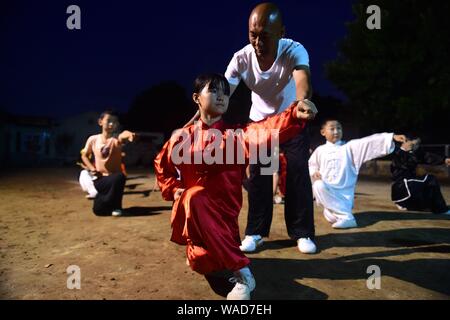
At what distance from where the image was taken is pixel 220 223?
84.7 inches

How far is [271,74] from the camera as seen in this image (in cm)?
295

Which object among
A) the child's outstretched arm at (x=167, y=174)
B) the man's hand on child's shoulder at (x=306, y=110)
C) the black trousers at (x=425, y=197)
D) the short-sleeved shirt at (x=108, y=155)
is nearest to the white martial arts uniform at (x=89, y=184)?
the short-sleeved shirt at (x=108, y=155)

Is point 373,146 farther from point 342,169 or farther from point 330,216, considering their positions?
point 330,216

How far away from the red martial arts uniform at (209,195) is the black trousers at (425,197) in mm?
3877

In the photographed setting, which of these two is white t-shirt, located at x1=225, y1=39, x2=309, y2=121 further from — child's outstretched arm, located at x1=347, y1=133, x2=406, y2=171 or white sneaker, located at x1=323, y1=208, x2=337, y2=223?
white sneaker, located at x1=323, y1=208, x2=337, y2=223

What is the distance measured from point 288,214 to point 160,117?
36.1m

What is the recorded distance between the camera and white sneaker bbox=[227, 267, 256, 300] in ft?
Answer: 6.20

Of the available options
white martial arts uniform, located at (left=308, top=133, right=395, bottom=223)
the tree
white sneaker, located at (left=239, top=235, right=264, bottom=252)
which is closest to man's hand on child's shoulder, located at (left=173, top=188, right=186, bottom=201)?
white sneaker, located at (left=239, top=235, right=264, bottom=252)

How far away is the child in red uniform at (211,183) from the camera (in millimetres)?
2010

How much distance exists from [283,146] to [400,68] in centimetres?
1332

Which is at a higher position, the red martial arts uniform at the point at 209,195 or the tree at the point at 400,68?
the tree at the point at 400,68

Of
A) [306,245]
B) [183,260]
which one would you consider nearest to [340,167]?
[306,245]

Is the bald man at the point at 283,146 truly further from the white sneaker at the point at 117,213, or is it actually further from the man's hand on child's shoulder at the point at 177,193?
the white sneaker at the point at 117,213
